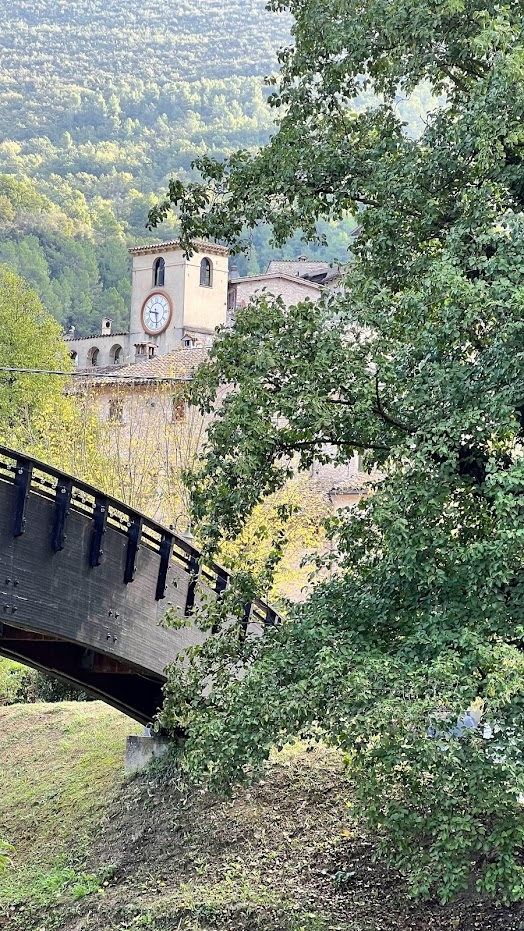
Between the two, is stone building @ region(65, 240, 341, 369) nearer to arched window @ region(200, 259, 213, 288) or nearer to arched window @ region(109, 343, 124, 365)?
arched window @ region(200, 259, 213, 288)

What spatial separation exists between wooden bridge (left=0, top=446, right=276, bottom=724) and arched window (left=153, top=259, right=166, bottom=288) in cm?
6613

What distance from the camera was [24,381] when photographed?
54.5m

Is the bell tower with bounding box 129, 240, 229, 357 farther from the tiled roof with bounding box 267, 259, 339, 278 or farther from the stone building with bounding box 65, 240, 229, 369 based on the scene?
the tiled roof with bounding box 267, 259, 339, 278

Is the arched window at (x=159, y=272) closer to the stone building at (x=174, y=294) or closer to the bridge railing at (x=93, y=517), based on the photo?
the stone building at (x=174, y=294)

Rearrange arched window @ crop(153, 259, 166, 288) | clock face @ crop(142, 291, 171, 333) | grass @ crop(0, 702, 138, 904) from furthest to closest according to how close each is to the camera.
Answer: clock face @ crop(142, 291, 171, 333), arched window @ crop(153, 259, 166, 288), grass @ crop(0, 702, 138, 904)

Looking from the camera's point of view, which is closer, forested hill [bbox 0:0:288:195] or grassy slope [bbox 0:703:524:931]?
grassy slope [bbox 0:703:524:931]

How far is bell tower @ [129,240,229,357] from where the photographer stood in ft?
273

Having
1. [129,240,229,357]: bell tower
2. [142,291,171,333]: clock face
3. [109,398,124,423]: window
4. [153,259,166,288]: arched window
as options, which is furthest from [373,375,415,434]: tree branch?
[153,259,166,288]: arched window

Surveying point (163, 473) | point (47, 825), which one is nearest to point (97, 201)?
point (163, 473)

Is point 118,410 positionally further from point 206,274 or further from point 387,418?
point 206,274

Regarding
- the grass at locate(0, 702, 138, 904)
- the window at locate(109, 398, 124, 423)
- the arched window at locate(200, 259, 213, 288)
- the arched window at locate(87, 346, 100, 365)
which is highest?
the arched window at locate(200, 259, 213, 288)

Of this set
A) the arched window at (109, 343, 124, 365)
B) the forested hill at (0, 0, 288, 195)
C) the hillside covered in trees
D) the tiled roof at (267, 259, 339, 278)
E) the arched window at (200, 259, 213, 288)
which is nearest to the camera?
the tiled roof at (267, 259, 339, 278)

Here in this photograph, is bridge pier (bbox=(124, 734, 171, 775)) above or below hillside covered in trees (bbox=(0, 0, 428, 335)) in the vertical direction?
below

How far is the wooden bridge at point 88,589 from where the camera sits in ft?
49.4
